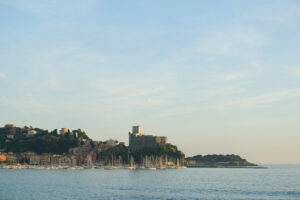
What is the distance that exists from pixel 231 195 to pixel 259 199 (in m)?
6.54

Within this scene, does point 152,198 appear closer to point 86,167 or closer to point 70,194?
point 70,194

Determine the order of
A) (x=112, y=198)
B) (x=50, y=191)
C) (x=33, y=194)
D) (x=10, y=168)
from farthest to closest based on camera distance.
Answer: (x=10, y=168) < (x=50, y=191) < (x=33, y=194) < (x=112, y=198)

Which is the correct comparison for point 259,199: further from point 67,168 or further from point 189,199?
point 67,168

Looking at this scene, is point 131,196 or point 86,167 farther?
point 86,167

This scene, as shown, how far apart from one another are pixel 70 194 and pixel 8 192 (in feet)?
41.5

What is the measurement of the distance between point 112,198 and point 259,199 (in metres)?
25.6

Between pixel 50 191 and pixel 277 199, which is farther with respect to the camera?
pixel 50 191

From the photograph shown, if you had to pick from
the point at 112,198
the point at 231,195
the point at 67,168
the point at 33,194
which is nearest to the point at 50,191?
the point at 33,194

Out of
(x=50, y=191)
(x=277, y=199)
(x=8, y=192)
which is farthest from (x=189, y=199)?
(x=8, y=192)

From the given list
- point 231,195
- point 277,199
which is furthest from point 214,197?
point 277,199

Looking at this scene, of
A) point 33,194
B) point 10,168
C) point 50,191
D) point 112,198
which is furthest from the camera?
point 10,168

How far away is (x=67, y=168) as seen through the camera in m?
190

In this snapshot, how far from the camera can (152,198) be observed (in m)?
65.6

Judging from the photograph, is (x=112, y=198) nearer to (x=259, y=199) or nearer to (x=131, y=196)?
(x=131, y=196)
